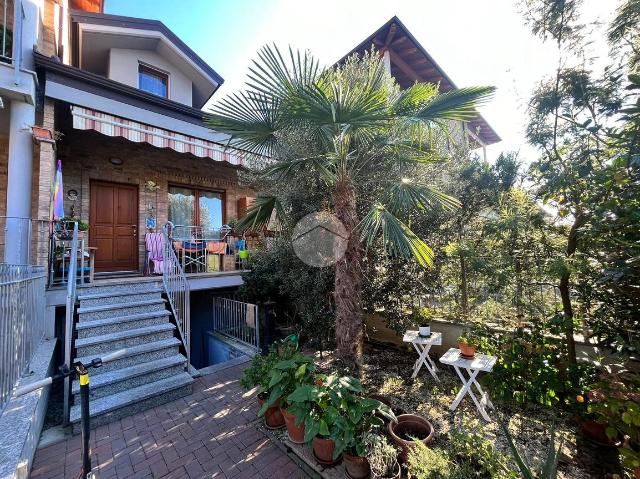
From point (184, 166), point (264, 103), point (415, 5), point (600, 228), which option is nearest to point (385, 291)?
point (600, 228)

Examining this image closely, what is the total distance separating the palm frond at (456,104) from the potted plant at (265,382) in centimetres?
429

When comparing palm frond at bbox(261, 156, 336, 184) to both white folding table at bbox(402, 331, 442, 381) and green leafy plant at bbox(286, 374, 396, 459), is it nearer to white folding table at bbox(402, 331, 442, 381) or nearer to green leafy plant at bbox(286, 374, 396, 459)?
green leafy plant at bbox(286, 374, 396, 459)

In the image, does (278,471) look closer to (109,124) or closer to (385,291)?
(385,291)

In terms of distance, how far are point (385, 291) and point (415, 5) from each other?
6.17m

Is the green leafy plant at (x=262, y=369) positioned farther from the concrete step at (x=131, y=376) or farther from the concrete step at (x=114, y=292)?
the concrete step at (x=114, y=292)

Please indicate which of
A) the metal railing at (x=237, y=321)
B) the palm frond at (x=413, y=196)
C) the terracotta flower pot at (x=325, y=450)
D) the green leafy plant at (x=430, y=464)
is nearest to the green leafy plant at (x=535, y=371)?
the green leafy plant at (x=430, y=464)

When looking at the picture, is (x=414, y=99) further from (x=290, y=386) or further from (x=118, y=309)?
(x=118, y=309)

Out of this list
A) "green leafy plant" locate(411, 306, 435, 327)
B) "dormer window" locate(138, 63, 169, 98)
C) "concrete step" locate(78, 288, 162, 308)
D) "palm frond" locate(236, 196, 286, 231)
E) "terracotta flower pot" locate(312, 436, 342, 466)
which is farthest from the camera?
"dormer window" locate(138, 63, 169, 98)

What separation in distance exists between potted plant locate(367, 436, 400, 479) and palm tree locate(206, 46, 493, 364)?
1.48m

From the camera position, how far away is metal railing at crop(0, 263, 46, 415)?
2842 millimetres

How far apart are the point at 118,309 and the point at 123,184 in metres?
5.14

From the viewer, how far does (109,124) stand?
6.43m

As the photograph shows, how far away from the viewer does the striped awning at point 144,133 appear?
6184 mm

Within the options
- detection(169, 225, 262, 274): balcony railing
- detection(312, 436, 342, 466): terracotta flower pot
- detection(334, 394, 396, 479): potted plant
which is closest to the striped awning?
detection(169, 225, 262, 274): balcony railing
